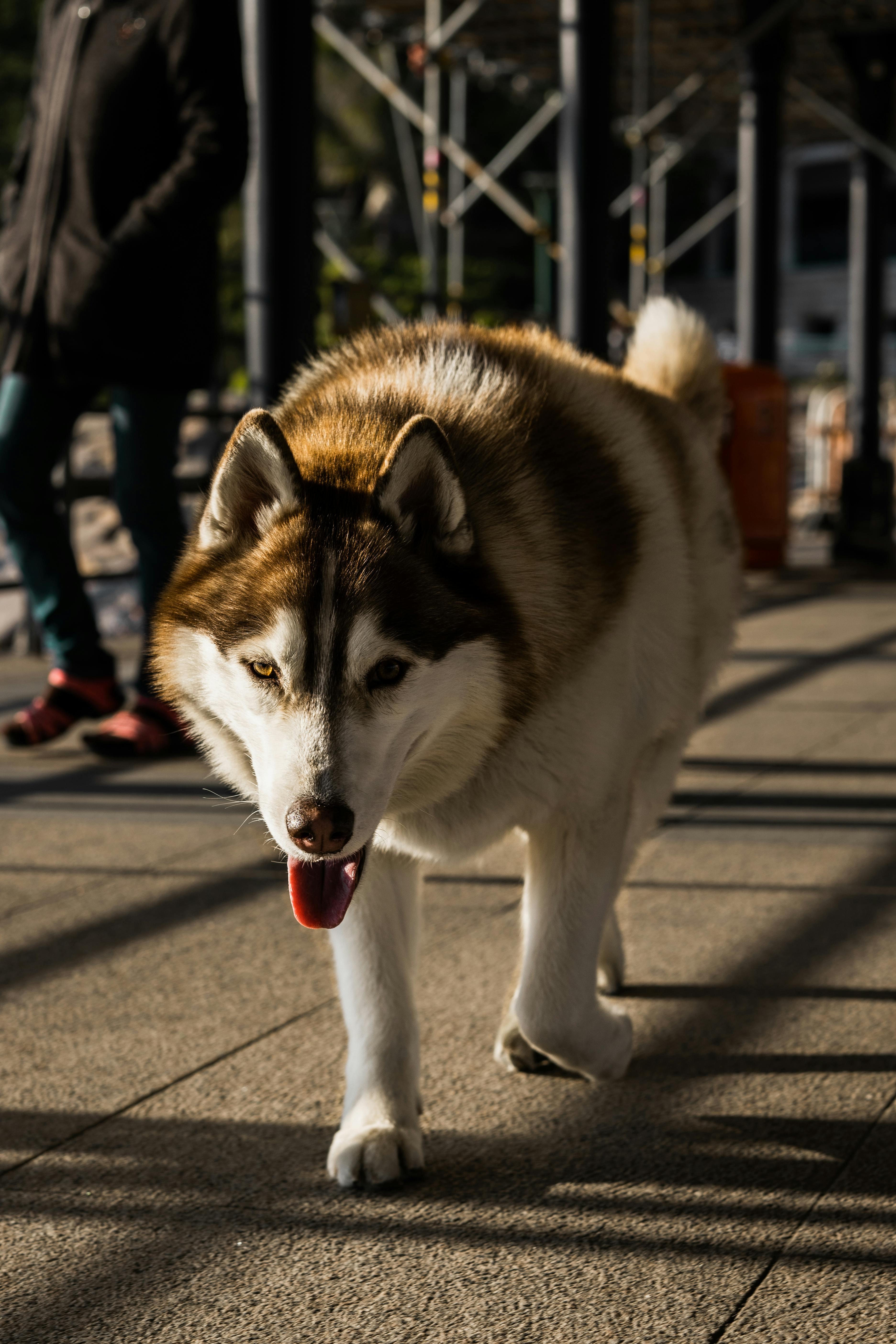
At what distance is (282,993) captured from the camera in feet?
9.75

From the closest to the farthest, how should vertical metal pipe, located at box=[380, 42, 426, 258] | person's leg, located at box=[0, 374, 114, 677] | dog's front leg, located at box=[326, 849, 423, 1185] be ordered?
1. dog's front leg, located at box=[326, 849, 423, 1185]
2. person's leg, located at box=[0, 374, 114, 677]
3. vertical metal pipe, located at box=[380, 42, 426, 258]

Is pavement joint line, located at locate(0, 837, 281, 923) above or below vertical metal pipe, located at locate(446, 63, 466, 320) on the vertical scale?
below

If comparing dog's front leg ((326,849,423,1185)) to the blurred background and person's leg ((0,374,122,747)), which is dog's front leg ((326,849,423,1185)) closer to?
the blurred background

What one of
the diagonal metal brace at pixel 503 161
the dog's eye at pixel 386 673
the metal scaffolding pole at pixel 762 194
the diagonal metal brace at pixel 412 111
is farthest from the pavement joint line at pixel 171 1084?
the diagonal metal brace at pixel 503 161

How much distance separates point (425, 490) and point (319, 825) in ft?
1.71

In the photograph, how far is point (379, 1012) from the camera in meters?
2.32

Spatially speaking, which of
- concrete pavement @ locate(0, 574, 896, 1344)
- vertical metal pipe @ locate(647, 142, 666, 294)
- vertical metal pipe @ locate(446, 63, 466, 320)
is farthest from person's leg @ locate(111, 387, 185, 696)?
vertical metal pipe @ locate(647, 142, 666, 294)

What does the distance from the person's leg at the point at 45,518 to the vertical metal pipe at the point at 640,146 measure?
343 cm

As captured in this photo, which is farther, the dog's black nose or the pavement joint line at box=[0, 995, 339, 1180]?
the pavement joint line at box=[0, 995, 339, 1180]

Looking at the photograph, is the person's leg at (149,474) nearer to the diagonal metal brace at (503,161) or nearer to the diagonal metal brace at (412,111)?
the diagonal metal brace at (412,111)

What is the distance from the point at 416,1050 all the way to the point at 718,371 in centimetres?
196

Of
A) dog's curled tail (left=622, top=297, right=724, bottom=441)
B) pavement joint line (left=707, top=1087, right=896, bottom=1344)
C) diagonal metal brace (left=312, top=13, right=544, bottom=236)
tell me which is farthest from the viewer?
diagonal metal brace (left=312, top=13, right=544, bottom=236)

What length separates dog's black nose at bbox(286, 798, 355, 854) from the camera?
6.35 feet

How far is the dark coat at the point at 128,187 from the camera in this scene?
4.63m
